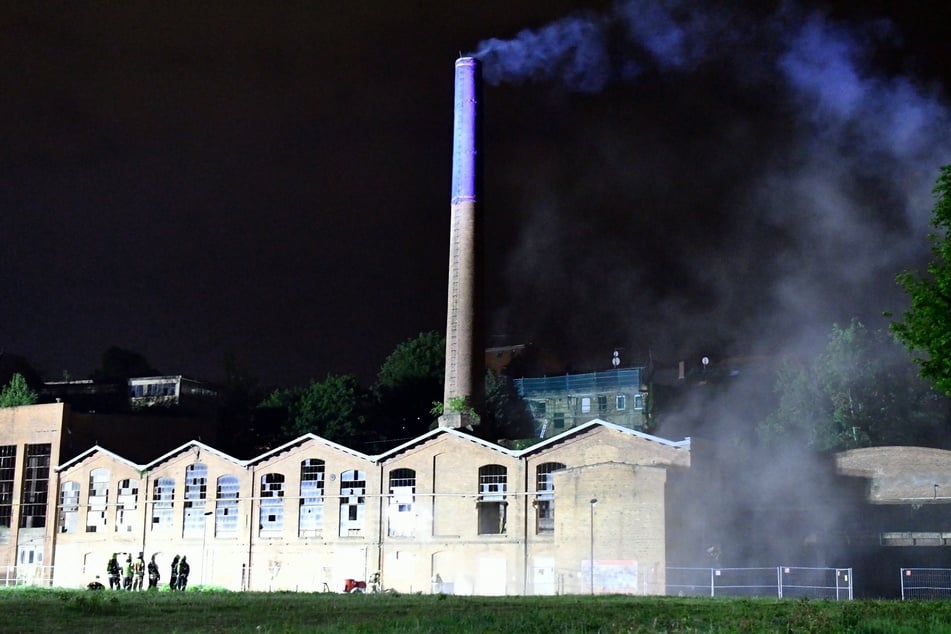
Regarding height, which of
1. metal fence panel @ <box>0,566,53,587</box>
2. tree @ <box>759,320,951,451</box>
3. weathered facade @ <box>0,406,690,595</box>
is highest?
tree @ <box>759,320,951,451</box>

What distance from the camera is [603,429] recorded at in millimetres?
48188

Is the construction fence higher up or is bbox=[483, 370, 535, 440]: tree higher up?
bbox=[483, 370, 535, 440]: tree

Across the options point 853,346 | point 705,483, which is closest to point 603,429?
point 705,483

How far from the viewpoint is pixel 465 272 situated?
58.4 m

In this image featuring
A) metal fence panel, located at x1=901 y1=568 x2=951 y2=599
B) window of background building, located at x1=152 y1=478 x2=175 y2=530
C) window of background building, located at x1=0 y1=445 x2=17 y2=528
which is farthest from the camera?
window of background building, located at x1=0 y1=445 x2=17 y2=528

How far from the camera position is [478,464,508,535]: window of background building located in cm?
5078

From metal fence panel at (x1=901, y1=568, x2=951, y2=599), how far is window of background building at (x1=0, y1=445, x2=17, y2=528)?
4656cm

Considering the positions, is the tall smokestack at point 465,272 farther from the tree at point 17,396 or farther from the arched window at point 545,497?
the tree at point 17,396

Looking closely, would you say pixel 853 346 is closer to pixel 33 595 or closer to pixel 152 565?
pixel 152 565

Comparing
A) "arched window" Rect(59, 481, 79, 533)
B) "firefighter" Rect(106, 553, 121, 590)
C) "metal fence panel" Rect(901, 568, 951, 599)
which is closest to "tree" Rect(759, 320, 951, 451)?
"metal fence panel" Rect(901, 568, 951, 599)

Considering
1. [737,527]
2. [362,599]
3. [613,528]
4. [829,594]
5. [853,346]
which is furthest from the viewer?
[853,346]

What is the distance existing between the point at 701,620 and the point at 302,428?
5832cm

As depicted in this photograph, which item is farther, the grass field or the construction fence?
the construction fence

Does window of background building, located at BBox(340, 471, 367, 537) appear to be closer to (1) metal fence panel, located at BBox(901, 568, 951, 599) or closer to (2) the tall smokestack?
→ (2) the tall smokestack
